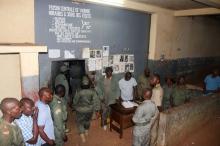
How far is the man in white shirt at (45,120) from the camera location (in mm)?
3840

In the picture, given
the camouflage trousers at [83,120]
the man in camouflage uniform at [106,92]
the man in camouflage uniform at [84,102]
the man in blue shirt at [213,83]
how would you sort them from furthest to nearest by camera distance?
the man in blue shirt at [213,83] → the man in camouflage uniform at [106,92] → the camouflage trousers at [83,120] → the man in camouflage uniform at [84,102]

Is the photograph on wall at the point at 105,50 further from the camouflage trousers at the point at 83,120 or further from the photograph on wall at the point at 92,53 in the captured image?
the camouflage trousers at the point at 83,120

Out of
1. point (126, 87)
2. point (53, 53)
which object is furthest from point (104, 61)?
point (53, 53)

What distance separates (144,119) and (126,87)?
2308 millimetres

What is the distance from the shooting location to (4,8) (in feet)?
15.7

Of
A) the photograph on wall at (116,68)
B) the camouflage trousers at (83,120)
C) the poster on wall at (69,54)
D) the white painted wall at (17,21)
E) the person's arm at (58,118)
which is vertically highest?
the white painted wall at (17,21)

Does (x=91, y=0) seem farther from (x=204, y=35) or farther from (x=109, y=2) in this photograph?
(x=204, y=35)

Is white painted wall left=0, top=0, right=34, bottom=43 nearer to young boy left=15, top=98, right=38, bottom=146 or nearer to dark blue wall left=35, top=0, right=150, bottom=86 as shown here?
dark blue wall left=35, top=0, right=150, bottom=86

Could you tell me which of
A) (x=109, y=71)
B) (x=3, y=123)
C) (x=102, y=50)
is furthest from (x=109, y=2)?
(x=3, y=123)

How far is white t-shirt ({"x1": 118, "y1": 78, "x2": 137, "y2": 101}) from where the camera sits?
22.3 feet

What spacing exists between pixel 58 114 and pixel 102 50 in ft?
12.2

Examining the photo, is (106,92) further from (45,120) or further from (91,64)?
(45,120)

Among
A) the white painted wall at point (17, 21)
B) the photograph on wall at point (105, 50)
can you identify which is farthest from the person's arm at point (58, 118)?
the photograph on wall at point (105, 50)

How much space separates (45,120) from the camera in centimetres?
391
